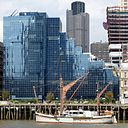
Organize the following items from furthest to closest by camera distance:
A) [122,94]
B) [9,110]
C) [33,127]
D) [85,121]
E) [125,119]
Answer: [122,94]
[9,110]
[125,119]
[85,121]
[33,127]

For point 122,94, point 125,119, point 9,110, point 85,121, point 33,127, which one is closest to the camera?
point 33,127

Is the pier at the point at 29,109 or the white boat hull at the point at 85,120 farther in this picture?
Answer: the pier at the point at 29,109

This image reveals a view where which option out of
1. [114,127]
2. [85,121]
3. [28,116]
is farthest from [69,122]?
[28,116]

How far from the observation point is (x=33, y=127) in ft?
342

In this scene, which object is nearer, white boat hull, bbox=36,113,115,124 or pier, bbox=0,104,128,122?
white boat hull, bbox=36,113,115,124

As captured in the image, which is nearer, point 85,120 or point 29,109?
point 85,120

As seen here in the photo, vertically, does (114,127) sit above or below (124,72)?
below

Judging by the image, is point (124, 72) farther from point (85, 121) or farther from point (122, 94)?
point (85, 121)

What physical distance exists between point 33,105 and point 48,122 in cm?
2572

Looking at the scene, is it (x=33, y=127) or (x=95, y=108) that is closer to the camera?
(x=33, y=127)

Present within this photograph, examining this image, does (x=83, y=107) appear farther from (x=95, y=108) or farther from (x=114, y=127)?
(x=114, y=127)

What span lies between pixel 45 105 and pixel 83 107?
1155 cm

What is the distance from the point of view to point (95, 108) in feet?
486

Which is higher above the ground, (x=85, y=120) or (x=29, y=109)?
(x=29, y=109)
